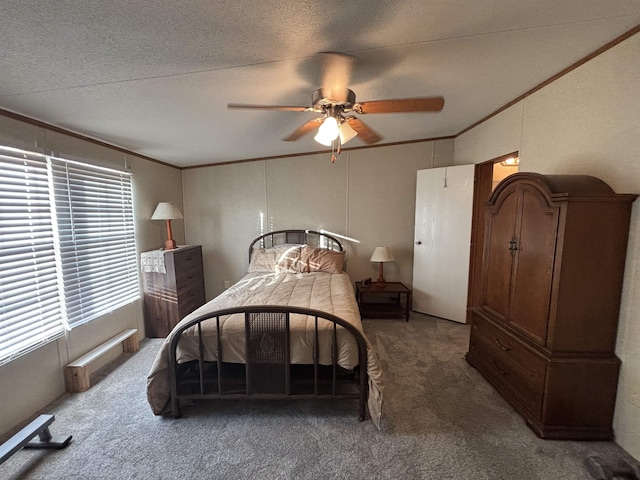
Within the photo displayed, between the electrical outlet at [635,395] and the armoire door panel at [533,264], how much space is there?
1.56 feet

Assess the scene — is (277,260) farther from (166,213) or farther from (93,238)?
(93,238)

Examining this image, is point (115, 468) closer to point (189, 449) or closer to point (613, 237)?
point (189, 449)

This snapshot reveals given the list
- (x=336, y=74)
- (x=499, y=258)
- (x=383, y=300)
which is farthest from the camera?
(x=383, y=300)

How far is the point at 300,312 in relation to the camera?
1.79 metres

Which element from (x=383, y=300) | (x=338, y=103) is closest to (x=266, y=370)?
(x=338, y=103)

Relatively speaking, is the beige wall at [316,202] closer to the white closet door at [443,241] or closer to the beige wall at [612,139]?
the white closet door at [443,241]

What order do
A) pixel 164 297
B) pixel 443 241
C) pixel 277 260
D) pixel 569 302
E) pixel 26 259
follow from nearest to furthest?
pixel 569 302 → pixel 26 259 → pixel 164 297 → pixel 443 241 → pixel 277 260

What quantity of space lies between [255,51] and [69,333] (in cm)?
270

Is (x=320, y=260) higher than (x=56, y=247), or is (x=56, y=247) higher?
(x=56, y=247)

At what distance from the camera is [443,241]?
3.57 meters

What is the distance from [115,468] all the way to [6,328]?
1.23 m

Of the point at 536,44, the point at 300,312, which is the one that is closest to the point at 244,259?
the point at 300,312

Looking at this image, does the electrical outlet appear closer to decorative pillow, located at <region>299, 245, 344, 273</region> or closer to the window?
decorative pillow, located at <region>299, 245, 344, 273</region>

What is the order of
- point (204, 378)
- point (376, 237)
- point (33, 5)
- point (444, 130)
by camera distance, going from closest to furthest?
point (33, 5) → point (204, 378) → point (444, 130) → point (376, 237)
